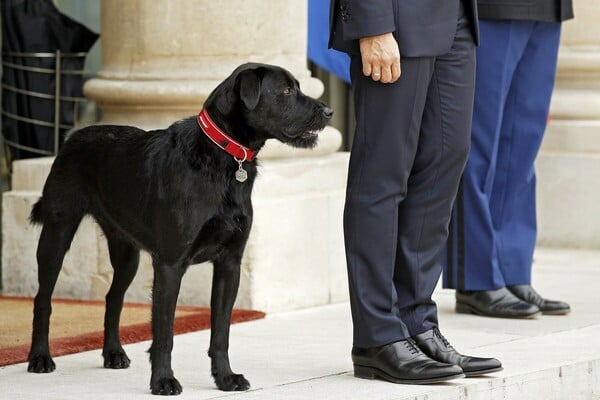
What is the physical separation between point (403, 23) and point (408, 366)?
1.13m

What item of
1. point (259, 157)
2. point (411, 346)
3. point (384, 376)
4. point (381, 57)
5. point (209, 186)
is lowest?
point (384, 376)

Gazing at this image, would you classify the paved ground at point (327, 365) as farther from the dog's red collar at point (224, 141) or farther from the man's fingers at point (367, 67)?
the man's fingers at point (367, 67)

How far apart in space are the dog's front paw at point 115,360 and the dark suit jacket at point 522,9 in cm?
214

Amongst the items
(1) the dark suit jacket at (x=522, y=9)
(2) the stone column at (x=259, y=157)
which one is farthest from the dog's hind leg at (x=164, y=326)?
(1) the dark suit jacket at (x=522, y=9)

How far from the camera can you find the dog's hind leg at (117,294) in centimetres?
550

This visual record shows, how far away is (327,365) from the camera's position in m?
5.53

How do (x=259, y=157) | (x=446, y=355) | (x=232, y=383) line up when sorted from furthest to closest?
1. (x=259, y=157)
2. (x=446, y=355)
3. (x=232, y=383)

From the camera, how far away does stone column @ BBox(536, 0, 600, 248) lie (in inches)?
366

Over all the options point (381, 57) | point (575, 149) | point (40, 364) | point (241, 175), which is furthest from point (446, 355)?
point (575, 149)

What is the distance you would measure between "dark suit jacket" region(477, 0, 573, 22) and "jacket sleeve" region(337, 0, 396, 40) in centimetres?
162

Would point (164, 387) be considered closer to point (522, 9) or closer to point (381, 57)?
point (381, 57)

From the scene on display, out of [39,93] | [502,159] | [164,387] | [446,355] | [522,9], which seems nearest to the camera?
[164,387]

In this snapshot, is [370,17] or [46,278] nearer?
[370,17]

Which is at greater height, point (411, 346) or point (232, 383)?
point (411, 346)
